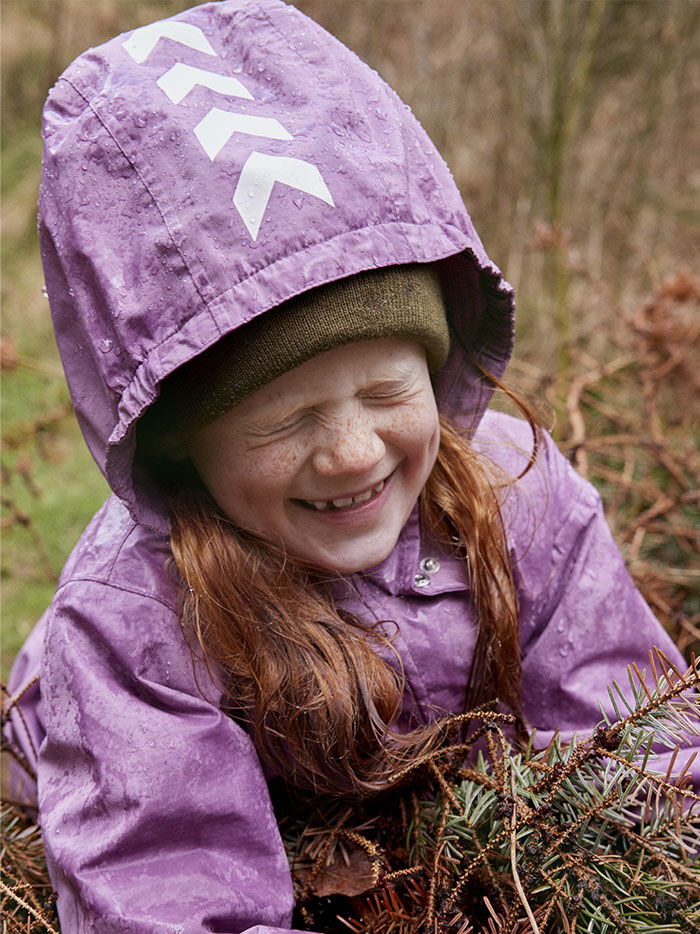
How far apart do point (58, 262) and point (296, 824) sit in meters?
1.07

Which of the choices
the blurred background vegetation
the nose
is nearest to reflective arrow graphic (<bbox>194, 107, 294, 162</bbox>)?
the nose

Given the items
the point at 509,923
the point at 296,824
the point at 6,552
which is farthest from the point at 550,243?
the point at 6,552

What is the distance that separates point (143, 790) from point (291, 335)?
75 cm

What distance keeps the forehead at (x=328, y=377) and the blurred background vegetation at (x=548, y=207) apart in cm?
124

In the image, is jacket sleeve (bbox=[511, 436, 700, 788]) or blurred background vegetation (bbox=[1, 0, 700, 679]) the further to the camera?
blurred background vegetation (bbox=[1, 0, 700, 679])

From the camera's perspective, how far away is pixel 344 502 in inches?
61.5

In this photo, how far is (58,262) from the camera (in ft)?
4.81

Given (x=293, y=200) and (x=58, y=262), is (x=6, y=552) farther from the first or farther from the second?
(x=293, y=200)

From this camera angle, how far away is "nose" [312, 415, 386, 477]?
4.70ft

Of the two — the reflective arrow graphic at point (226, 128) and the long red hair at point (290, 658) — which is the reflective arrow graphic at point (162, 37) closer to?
the reflective arrow graphic at point (226, 128)

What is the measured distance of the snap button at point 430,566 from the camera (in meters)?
1.77

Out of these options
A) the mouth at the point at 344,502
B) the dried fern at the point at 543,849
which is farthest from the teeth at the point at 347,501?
the dried fern at the point at 543,849

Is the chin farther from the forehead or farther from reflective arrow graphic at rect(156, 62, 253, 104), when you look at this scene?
reflective arrow graphic at rect(156, 62, 253, 104)

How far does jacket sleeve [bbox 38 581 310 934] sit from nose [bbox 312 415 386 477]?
408 millimetres
